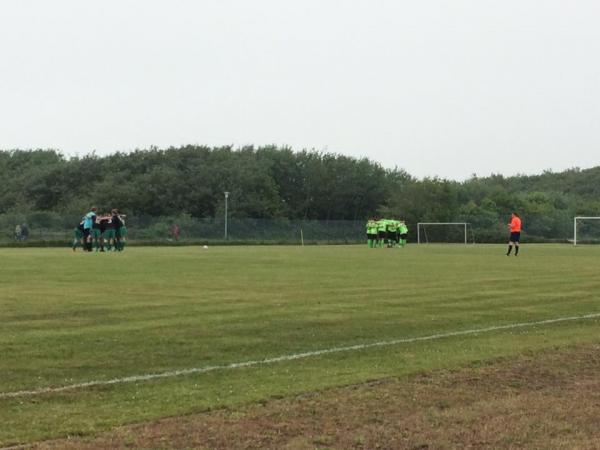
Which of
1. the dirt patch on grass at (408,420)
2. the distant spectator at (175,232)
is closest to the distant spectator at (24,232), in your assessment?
the distant spectator at (175,232)

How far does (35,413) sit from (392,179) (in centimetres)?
10409

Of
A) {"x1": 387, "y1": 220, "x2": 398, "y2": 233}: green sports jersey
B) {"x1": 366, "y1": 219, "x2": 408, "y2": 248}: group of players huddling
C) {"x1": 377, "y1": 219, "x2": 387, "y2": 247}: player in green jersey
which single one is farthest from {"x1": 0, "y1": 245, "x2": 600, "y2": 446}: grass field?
{"x1": 387, "y1": 220, "x2": 398, "y2": 233}: green sports jersey

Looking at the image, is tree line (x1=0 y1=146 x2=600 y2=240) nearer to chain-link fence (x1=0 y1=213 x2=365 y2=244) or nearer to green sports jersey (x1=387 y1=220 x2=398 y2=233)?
chain-link fence (x1=0 y1=213 x2=365 y2=244)

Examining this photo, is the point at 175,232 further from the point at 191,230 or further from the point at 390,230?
the point at 390,230

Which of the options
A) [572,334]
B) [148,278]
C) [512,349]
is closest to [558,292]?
[572,334]

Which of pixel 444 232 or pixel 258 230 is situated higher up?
pixel 258 230

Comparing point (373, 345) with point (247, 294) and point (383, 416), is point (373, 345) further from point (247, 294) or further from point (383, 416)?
point (247, 294)

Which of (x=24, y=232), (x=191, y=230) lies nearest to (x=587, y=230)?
(x=191, y=230)

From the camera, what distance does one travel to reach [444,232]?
250 ft

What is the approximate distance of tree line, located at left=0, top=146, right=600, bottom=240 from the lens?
9388 centimetres

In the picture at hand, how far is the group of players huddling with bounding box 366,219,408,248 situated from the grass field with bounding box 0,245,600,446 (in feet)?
103

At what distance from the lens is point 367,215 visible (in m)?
104

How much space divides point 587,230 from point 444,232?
1240 centimetres

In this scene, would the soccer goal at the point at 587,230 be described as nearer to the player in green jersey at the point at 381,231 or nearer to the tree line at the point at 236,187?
the tree line at the point at 236,187
